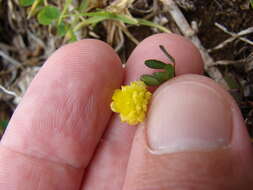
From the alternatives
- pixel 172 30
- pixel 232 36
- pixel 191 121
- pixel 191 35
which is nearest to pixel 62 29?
pixel 172 30

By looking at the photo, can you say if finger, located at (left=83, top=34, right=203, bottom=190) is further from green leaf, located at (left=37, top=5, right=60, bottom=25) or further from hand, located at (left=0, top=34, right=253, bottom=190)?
green leaf, located at (left=37, top=5, right=60, bottom=25)

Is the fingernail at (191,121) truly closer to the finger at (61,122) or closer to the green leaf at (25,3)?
the finger at (61,122)

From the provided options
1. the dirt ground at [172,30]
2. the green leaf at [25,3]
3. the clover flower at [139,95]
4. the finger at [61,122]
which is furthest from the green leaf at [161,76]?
the green leaf at [25,3]

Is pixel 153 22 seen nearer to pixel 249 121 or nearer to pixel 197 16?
pixel 197 16

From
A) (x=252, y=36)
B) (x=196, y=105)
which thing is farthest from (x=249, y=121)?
(x=196, y=105)

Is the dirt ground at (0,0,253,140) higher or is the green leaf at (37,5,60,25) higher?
the green leaf at (37,5,60,25)

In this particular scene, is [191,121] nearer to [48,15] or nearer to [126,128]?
[126,128]

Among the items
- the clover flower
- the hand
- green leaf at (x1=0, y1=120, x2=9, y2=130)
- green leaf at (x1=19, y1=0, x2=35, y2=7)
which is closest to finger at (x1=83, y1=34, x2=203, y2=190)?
the hand
